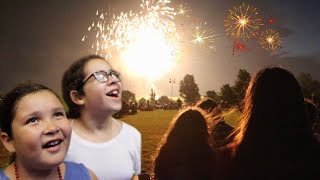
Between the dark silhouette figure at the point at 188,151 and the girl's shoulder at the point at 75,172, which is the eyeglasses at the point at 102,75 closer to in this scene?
the girl's shoulder at the point at 75,172

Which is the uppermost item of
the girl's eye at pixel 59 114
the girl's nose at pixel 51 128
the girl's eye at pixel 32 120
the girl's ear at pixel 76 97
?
the girl's ear at pixel 76 97

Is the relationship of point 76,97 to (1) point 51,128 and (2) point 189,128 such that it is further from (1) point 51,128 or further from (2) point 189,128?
(2) point 189,128

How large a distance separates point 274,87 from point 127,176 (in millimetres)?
1751

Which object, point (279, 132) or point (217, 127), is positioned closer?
point (279, 132)

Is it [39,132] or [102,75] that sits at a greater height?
[102,75]

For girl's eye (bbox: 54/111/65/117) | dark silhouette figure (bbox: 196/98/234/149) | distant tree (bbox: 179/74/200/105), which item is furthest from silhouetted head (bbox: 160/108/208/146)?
distant tree (bbox: 179/74/200/105)

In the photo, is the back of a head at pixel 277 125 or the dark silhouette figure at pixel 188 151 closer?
the back of a head at pixel 277 125

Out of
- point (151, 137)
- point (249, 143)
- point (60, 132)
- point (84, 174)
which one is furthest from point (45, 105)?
point (151, 137)

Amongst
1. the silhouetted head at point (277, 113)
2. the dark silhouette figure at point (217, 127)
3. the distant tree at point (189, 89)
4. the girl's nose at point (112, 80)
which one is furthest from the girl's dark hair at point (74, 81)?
the distant tree at point (189, 89)

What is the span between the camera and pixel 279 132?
12.4ft

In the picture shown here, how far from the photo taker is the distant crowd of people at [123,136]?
2.12 metres

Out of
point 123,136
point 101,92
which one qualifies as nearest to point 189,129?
point 123,136

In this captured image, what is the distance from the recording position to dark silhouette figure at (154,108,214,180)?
4.26m

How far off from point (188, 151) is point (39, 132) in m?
2.47
